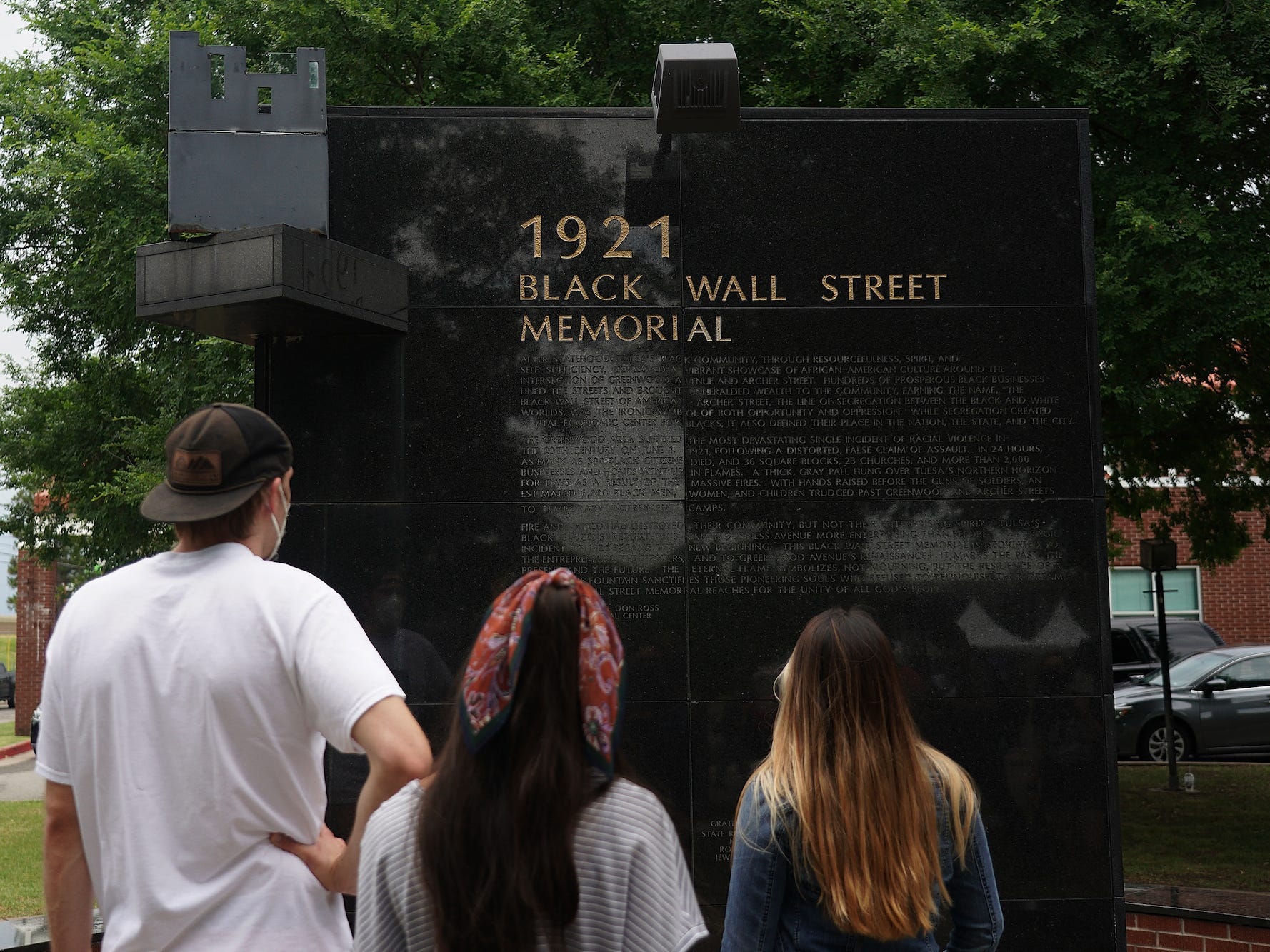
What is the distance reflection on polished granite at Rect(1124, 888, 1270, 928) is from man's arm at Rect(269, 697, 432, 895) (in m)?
4.96

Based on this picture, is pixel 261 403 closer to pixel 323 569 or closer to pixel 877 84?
pixel 323 569

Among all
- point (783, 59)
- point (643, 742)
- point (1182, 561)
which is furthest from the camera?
point (1182, 561)

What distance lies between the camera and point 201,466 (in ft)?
8.06

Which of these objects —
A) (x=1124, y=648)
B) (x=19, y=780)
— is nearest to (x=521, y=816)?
(x=19, y=780)

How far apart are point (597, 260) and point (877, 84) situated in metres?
5.49

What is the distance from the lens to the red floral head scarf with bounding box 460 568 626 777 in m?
1.96

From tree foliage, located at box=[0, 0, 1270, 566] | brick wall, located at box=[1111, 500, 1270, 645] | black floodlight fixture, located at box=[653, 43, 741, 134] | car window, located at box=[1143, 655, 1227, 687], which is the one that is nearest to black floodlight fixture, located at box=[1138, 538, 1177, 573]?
tree foliage, located at box=[0, 0, 1270, 566]

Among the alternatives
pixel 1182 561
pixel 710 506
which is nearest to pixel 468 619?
pixel 710 506

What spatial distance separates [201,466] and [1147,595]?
3061 centimetres

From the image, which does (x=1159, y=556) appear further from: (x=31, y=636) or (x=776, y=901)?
(x=31, y=636)

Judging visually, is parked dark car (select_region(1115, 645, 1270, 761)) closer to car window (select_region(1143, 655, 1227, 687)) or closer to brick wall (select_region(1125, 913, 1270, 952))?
car window (select_region(1143, 655, 1227, 687))

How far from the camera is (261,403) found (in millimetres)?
6000

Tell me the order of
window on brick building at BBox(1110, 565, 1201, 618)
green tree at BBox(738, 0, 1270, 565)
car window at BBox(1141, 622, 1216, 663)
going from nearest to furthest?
green tree at BBox(738, 0, 1270, 565) < car window at BBox(1141, 622, 1216, 663) < window on brick building at BBox(1110, 565, 1201, 618)

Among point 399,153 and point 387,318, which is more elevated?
point 399,153
